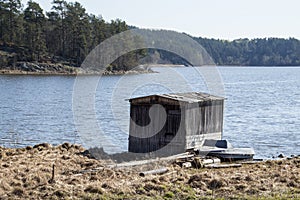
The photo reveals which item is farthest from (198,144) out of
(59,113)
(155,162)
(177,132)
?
(59,113)

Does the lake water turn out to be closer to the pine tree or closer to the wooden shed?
the wooden shed

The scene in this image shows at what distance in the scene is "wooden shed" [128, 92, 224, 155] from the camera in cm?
2619

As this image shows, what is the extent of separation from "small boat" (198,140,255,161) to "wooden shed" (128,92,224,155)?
Answer: 635 millimetres

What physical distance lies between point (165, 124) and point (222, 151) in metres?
3.12

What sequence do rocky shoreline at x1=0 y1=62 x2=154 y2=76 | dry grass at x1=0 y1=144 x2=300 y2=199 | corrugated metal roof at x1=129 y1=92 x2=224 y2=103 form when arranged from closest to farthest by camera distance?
dry grass at x1=0 y1=144 x2=300 y2=199
corrugated metal roof at x1=129 y1=92 x2=224 y2=103
rocky shoreline at x1=0 y1=62 x2=154 y2=76

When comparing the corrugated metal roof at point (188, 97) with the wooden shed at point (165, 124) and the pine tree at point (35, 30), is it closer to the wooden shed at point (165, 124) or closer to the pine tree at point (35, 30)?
the wooden shed at point (165, 124)

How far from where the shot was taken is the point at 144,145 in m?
26.7

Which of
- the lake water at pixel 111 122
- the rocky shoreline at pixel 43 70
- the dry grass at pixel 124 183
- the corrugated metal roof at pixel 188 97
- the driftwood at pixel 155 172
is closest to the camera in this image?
the dry grass at pixel 124 183

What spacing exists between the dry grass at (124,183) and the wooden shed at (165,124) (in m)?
5.00

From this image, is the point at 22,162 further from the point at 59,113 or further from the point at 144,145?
the point at 59,113

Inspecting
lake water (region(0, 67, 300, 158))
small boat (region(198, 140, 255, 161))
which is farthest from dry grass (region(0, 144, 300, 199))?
lake water (region(0, 67, 300, 158))

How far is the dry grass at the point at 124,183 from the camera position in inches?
622

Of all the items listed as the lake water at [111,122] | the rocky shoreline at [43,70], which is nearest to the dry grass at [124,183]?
the lake water at [111,122]

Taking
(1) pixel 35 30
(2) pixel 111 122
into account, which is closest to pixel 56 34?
(1) pixel 35 30
